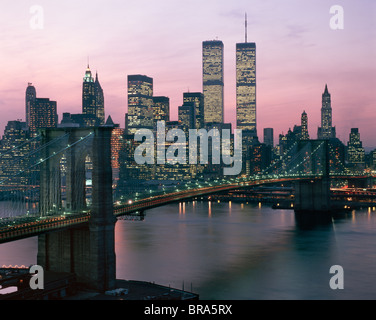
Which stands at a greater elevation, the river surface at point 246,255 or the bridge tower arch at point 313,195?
the bridge tower arch at point 313,195

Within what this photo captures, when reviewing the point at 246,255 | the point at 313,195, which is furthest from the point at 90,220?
the point at 313,195

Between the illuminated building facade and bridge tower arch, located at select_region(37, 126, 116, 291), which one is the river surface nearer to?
bridge tower arch, located at select_region(37, 126, 116, 291)

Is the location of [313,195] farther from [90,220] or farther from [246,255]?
[90,220]

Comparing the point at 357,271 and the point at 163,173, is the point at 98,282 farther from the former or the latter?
the point at 163,173

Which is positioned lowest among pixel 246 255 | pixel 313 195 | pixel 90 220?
pixel 246 255

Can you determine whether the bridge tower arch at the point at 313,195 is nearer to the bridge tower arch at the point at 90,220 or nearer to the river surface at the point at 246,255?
the river surface at the point at 246,255

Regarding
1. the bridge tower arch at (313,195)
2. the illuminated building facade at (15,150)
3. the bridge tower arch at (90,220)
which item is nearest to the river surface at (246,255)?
the bridge tower arch at (90,220)
